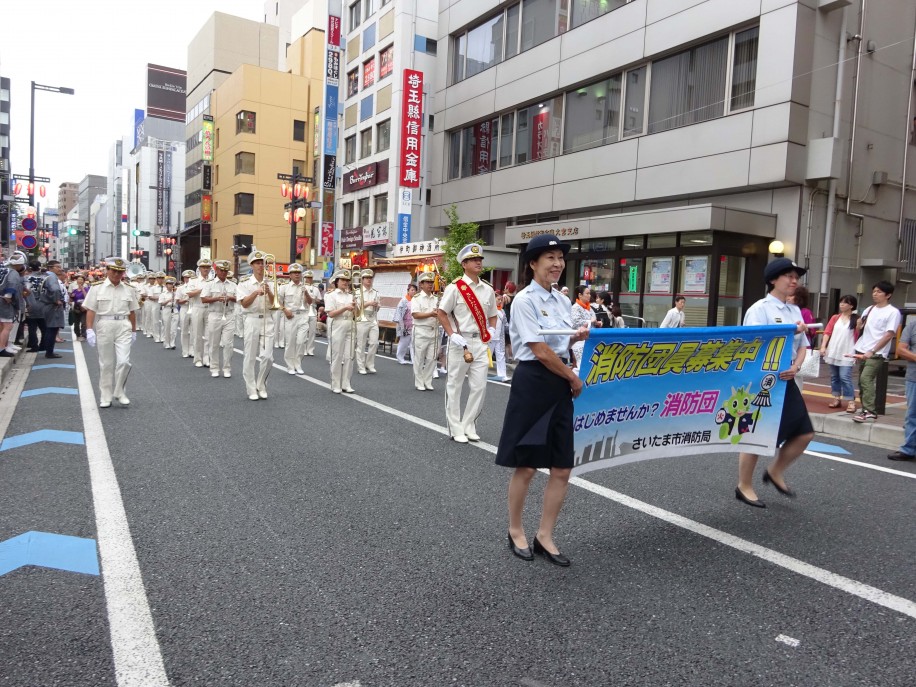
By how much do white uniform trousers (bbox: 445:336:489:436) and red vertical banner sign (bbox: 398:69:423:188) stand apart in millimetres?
23922

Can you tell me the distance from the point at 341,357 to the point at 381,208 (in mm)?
26812

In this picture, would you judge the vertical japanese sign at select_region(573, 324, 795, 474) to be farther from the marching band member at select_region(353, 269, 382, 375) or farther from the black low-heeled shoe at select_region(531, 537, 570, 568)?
the marching band member at select_region(353, 269, 382, 375)

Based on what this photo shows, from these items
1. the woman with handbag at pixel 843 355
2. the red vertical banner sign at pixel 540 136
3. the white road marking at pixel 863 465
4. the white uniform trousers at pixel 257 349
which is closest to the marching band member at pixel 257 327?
the white uniform trousers at pixel 257 349

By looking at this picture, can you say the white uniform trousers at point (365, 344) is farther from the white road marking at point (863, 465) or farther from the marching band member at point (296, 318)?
the white road marking at point (863, 465)

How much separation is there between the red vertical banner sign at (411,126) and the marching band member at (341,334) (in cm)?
1974

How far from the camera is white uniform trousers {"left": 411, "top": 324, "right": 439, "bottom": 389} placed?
11930 millimetres

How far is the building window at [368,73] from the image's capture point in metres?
37.9

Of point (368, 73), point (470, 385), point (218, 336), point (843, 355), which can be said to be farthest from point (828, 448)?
point (368, 73)

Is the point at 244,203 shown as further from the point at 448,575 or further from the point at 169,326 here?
the point at 448,575

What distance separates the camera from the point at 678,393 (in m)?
4.72

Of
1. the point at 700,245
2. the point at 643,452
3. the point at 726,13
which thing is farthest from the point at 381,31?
the point at 643,452

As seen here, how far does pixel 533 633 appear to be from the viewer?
3244 millimetres

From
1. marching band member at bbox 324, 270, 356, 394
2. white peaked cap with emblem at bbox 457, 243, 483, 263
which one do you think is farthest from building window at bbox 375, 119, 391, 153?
white peaked cap with emblem at bbox 457, 243, 483, 263

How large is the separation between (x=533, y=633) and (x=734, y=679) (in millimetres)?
878
